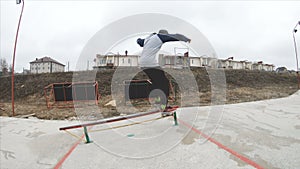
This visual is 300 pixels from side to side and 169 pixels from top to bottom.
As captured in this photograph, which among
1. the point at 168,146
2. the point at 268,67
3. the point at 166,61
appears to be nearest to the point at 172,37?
the point at 168,146

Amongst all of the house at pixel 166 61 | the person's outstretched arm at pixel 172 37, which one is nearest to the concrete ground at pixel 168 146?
the person's outstretched arm at pixel 172 37

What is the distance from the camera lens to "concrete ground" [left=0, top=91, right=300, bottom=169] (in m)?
1.58

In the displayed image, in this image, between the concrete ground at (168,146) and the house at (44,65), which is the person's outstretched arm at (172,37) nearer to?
the concrete ground at (168,146)

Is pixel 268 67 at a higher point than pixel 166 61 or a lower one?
higher

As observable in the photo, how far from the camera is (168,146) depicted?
1954 mm

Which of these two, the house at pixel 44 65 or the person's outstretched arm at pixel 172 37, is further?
the house at pixel 44 65

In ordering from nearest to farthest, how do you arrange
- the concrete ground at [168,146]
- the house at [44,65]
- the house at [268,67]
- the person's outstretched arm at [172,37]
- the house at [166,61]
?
the concrete ground at [168,146]
the person's outstretched arm at [172,37]
the house at [166,61]
the house at [268,67]
the house at [44,65]

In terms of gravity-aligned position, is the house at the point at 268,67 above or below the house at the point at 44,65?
below

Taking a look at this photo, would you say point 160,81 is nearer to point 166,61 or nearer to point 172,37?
point 172,37

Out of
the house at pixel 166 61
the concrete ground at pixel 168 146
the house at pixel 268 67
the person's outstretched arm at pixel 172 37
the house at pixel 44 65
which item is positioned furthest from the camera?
the house at pixel 44 65

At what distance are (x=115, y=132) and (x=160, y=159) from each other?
4.04 ft

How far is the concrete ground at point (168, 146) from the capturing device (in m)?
1.58

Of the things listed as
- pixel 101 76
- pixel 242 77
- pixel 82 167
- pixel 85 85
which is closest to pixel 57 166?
pixel 82 167

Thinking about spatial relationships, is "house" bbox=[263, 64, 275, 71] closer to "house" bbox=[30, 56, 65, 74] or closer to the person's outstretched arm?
the person's outstretched arm
